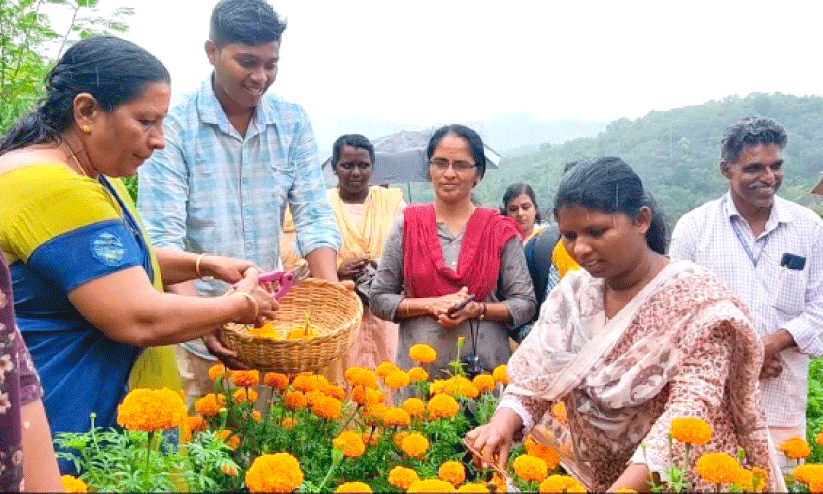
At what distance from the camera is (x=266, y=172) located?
142 inches

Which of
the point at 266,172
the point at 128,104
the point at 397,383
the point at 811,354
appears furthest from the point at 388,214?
the point at 128,104

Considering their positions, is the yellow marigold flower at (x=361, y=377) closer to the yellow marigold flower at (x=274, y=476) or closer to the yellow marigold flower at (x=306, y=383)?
the yellow marigold flower at (x=306, y=383)

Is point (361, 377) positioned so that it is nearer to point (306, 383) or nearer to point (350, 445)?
point (306, 383)

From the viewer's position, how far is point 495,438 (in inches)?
98.7

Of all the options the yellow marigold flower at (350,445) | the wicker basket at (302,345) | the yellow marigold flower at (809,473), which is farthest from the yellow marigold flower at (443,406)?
the yellow marigold flower at (809,473)

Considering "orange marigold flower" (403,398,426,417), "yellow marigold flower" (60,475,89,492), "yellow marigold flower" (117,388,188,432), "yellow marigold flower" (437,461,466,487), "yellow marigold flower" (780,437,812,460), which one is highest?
"yellow marigold flower" (117,388,188,432)

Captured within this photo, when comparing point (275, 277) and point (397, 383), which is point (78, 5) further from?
point (397, 383)

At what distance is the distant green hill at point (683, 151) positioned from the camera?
14.9 metres

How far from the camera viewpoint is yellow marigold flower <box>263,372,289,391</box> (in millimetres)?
2844

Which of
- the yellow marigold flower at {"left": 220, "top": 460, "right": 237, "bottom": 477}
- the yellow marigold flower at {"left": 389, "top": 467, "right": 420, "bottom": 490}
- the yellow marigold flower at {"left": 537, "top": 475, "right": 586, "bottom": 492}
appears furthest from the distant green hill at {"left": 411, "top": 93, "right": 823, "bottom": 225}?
the yellow marigold flower at {"left": 537, "top": 475, "right": 586, "bottom": 492}

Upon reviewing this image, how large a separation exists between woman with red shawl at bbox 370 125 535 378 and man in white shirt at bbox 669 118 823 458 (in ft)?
2.96

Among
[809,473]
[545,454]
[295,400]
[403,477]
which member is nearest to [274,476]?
[403,477]

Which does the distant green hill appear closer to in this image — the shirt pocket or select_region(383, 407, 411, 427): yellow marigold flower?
the shirt pocket

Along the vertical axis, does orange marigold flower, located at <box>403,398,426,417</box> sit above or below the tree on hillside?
below
